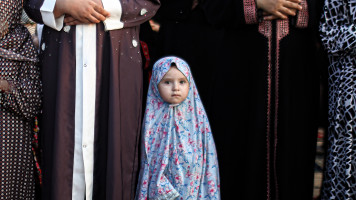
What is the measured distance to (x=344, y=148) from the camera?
264 cm

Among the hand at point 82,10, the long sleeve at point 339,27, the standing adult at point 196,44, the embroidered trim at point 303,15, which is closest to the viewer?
the hand at point 82,10

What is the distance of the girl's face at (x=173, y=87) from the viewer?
264 cm

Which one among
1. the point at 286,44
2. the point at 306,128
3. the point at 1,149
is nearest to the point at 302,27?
the point at 286,44

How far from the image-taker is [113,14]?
2.57m

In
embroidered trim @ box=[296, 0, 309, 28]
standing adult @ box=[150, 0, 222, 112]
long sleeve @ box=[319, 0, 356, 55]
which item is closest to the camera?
long sleeve @ box=[319, 0, 356, 55]

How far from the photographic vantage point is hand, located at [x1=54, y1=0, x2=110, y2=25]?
8.21ft

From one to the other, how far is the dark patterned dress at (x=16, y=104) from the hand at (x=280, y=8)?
140 centimetres

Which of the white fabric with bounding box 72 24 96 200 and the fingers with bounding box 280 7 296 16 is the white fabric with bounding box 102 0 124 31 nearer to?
the white fabric with bounding box 72 24 96 200

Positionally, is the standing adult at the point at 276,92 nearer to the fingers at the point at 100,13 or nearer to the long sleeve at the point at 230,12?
the long sleeve at the point at 230,12

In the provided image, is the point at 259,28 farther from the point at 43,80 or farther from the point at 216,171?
the point at 43,80

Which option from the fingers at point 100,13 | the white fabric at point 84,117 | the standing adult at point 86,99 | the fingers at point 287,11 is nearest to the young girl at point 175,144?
the standing adult at point 86,99

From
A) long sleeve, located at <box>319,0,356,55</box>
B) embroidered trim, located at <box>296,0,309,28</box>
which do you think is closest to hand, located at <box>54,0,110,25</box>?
embroidered trim, located at <box>296,0,309,28</box>

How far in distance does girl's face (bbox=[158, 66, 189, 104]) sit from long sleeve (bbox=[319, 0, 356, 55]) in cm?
87

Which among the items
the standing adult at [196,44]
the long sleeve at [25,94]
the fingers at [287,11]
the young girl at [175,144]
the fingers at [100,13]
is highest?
the fingers at [287,11]
